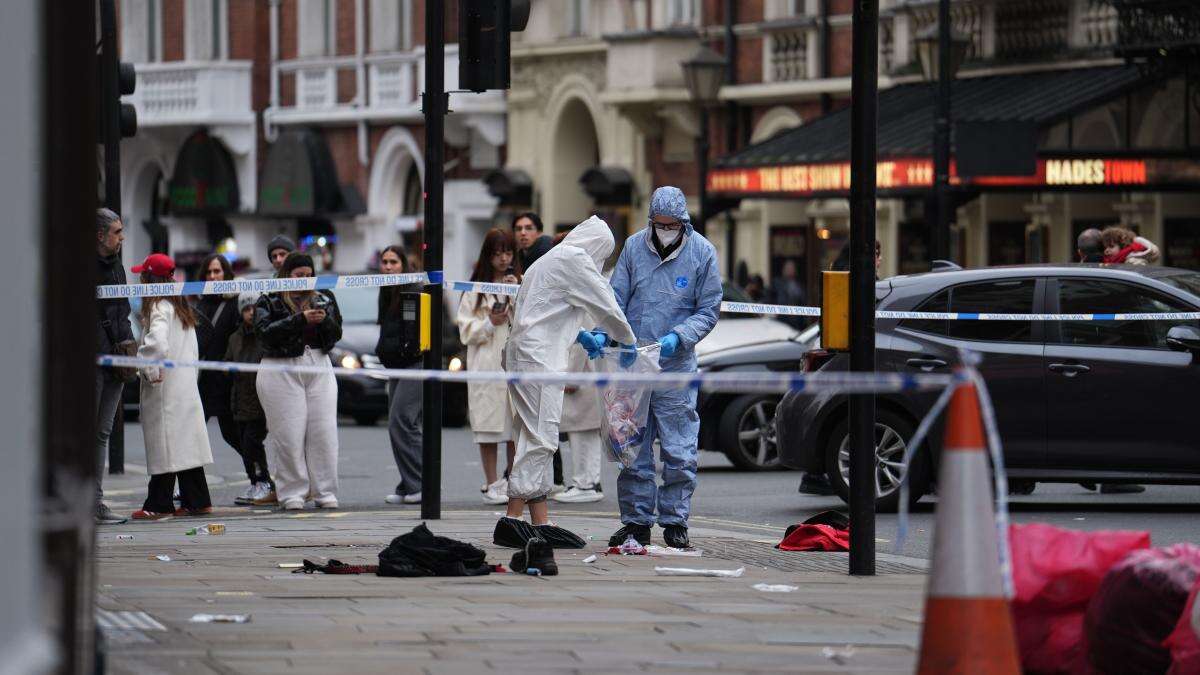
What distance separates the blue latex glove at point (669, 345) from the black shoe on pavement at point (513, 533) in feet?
3.59

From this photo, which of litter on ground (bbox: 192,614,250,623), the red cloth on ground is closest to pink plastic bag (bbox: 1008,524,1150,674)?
litter on ground (bbox: 192,614,250,623)

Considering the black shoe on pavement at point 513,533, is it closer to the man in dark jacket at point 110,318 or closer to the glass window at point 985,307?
the man in dark jacket at point 110,318

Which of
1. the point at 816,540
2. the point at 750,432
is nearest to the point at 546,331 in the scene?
the point at 816,540

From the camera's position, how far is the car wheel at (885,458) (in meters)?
13.8

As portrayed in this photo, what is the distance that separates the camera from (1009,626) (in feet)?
21.3

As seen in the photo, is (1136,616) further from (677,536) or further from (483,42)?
(483,42)

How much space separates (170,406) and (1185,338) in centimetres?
607

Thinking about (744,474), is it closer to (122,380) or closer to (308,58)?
(122,380)

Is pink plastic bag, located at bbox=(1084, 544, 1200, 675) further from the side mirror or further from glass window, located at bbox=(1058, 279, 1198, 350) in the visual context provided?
glass window, located at bbox=(1058, 279, 1198, 350)

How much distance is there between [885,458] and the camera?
45.6 feet

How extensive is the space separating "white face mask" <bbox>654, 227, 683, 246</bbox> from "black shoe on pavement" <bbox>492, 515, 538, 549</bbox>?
5.18ft

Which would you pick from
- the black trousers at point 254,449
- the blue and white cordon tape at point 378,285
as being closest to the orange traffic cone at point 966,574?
the blue and white cordon tape at point 378,285

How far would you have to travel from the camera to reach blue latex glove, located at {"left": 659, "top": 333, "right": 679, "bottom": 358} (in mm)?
10891

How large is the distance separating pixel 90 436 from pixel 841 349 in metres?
4.99
